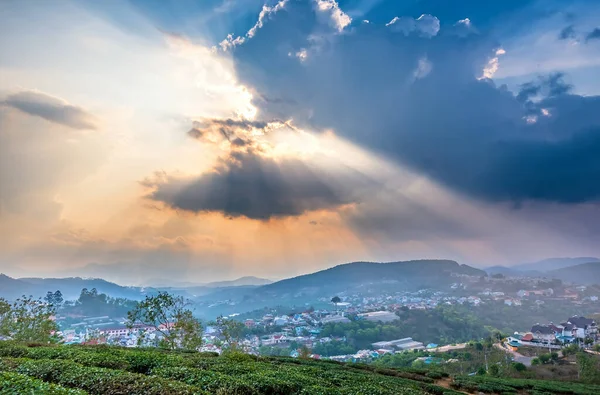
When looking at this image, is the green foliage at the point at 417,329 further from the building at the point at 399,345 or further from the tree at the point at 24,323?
the tree at the point at 24,323

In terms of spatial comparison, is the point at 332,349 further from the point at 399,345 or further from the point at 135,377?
the point at 135,377

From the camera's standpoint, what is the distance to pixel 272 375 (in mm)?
13656

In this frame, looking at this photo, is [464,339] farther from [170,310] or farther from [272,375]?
[272,375]

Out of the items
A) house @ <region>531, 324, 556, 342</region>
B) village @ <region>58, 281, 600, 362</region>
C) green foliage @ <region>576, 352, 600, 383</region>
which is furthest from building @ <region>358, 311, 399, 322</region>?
green foliage @ <region>576, 352, 600, 383</region>

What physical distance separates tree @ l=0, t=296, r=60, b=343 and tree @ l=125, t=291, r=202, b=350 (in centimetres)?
904

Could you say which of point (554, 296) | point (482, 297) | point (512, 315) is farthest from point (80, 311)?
point (554, 296)

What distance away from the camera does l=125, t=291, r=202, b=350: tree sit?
134 feet

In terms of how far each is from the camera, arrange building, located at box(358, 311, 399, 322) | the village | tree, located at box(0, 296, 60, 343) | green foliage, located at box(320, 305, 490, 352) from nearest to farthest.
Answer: tree, located at box(0, 296, 60, 343) → the village → green foliage, located at box(320, 305, 490, 352) → building, located at box(358, 311, 399, 322)

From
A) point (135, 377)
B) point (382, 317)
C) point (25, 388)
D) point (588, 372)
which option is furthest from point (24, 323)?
point (382, 317)

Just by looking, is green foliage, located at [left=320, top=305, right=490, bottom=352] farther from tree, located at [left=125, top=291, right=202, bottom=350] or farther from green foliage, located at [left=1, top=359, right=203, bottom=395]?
green foliage, located at [left=1, top=359, right=203, bottom=395]

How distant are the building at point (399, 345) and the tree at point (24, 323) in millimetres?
86695

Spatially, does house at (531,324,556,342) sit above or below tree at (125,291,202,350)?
below

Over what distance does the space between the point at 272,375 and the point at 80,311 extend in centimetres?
16983

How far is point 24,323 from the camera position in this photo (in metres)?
39.8
